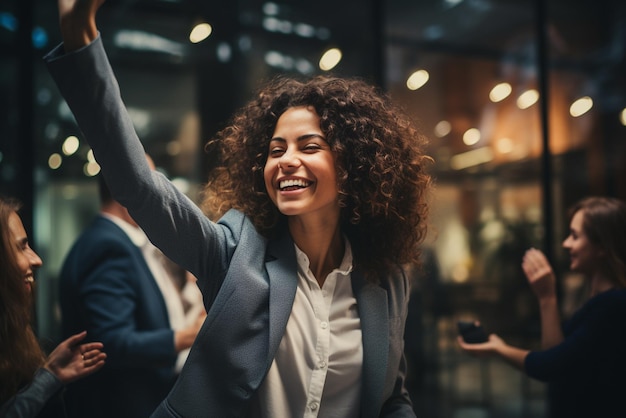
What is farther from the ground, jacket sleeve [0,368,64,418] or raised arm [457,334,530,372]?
jacket sleeve [0,368,64,418]

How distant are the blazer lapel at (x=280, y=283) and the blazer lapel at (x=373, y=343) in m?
0.24

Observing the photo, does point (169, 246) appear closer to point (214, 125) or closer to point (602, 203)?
point (602, 203)

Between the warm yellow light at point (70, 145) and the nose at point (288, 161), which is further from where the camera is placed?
the warm yellow light at point (70, 145)

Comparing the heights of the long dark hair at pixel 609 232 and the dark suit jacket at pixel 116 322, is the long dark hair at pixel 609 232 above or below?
above

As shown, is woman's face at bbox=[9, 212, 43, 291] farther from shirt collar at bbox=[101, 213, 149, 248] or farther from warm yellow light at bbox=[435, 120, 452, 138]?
warm yellow light at bbox=[435, 120, 452, 138]

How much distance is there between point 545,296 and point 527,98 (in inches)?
126

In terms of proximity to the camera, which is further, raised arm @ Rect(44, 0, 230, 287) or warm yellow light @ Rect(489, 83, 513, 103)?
warm yellow light @ Rect(489, 83, 513, 103)

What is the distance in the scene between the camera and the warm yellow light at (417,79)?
207 inches

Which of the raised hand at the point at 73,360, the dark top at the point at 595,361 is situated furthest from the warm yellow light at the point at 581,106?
the raised hand at the point at 73,360

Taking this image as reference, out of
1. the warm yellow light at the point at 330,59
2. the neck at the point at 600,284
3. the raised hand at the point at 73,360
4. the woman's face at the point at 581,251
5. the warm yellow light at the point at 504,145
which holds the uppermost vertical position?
the warm yellow light at the point at 330,59

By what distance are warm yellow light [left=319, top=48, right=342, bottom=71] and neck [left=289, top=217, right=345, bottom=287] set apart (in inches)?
130

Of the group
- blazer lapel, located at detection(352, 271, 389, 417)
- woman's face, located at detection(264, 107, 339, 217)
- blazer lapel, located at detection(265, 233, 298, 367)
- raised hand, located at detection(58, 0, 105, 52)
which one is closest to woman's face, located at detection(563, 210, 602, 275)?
blazer lapel, located at detection(352, 271, 389, 417)

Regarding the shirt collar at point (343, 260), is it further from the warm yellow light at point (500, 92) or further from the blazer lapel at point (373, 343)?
the warm yellow light at point (500, 92)

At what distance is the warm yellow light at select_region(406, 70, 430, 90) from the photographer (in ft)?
17.3
